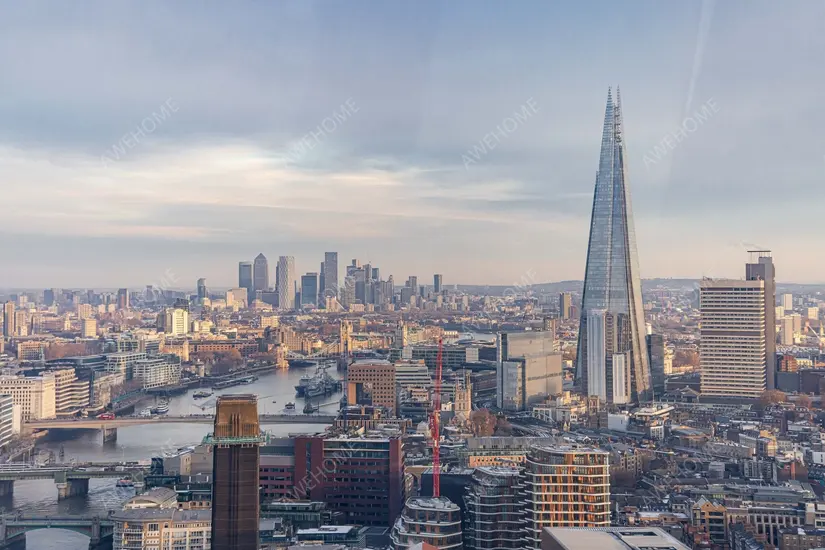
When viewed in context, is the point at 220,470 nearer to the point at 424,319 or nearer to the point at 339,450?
the point at 339,450

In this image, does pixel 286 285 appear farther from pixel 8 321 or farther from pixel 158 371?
pixel 158 371

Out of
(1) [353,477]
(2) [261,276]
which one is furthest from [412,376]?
(2) [261,276]

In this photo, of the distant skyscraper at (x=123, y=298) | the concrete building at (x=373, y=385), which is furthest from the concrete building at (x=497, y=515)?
the distant skyscraper at (x=123, y=298)

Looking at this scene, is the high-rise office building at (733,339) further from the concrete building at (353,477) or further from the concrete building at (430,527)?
the concrete building at (430,527)

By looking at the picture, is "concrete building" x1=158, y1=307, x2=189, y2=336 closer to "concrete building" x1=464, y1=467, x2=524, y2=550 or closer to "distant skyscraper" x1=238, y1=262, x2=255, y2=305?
"distant skyscraper" x1=238, y1=262, x2=255, y2=305

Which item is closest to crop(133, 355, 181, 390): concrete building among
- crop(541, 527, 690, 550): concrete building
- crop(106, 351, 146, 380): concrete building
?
crop(106, 351, 146, 380): concrete building
